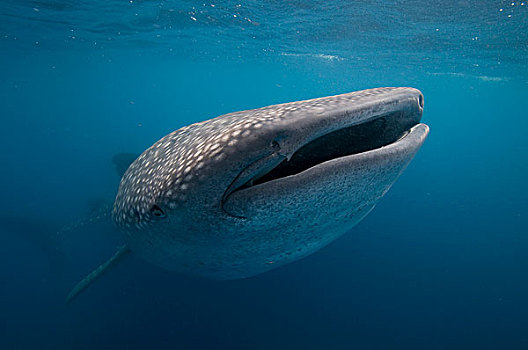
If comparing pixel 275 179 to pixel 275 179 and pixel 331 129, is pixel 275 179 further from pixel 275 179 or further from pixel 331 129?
pixel 331 129

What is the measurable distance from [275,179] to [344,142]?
61 centimetres

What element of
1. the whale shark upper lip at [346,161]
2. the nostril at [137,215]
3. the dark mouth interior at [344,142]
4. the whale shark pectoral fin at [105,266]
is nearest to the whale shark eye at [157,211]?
the nostril at [137,215]

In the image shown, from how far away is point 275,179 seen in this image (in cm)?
136

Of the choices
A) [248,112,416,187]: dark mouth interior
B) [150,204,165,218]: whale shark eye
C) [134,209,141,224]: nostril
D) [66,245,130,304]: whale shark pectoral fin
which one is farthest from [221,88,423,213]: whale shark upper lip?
[66,245,130,304]: whale shark pectoral fin

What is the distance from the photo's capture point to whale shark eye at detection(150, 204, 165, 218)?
1637 mm

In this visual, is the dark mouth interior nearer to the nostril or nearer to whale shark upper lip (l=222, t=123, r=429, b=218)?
whale shark upper lip (l=222, t=123, r=429, b=218)

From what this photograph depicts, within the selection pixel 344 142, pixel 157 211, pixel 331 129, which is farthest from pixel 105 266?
pixel 331 129

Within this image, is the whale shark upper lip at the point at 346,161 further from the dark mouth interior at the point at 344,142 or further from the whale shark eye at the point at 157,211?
the whale shark eye at the point at 157,211

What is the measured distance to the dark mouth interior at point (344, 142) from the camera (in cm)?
165

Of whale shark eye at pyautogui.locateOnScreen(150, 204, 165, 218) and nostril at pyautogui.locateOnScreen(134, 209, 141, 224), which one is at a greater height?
whale shark eye at pyautogui.locateOnScreen(150, 204, 165, 218)

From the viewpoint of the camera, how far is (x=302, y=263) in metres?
6.48

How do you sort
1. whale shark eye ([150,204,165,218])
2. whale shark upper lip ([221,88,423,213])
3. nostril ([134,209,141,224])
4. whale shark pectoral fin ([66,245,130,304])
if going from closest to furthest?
1. whale shark upper lip ([221,88,423,213])
2. whale shark eye ([150,204,165,218])
3. nostril ([134,209,141,224])
4. whale shark pectoral fin ([66,245,130,304])

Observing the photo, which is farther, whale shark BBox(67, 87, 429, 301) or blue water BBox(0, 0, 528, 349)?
blue water BBox(0, 0, 528, 349)

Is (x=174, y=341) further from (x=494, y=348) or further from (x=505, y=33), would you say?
(x=505, y=33)
